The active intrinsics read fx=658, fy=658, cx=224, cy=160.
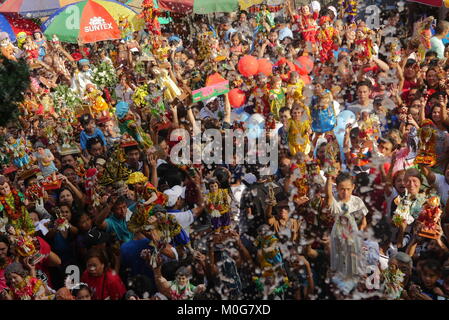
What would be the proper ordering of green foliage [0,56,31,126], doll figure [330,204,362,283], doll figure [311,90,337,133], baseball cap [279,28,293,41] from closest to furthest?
green foliage [0,56,31,126]
doll figure [330,204,362,283]
doll figure [311,90,337,133]
baseball cap [279,28,293,41]

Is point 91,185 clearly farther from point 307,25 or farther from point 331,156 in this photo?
point 307,25

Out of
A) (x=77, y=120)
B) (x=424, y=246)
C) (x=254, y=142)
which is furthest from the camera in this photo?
(x=77, y=120)

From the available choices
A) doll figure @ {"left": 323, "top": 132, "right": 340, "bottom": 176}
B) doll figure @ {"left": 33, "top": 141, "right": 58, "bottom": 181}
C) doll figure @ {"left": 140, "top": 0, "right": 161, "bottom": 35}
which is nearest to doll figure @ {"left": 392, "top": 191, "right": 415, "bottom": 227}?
doll figure @ {"left": 323, "top": 132, "right": 340, "bottom": 176}

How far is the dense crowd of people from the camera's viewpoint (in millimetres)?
5152

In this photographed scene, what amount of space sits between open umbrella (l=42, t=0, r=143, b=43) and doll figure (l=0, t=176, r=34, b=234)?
4.05 metres

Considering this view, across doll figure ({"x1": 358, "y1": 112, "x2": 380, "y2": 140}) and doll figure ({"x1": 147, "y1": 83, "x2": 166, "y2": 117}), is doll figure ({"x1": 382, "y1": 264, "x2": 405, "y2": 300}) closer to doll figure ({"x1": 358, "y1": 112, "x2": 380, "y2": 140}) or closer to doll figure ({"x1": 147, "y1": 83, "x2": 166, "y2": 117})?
doll figure ({"x1": 358, "y1": 112, "x2": 380, "y2": 140})

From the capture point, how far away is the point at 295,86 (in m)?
7.10

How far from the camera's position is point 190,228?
5.57 metres

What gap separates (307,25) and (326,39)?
648 mm

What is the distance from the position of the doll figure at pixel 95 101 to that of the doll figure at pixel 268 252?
306 centimetres

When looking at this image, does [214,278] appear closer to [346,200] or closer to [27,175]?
[346,200]

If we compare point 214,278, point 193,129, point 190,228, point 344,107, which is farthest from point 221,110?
point 214,278

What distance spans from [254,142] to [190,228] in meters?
1.28

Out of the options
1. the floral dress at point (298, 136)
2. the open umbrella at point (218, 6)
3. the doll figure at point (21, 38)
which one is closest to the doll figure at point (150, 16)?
the open umbrella at point (218, 6)
